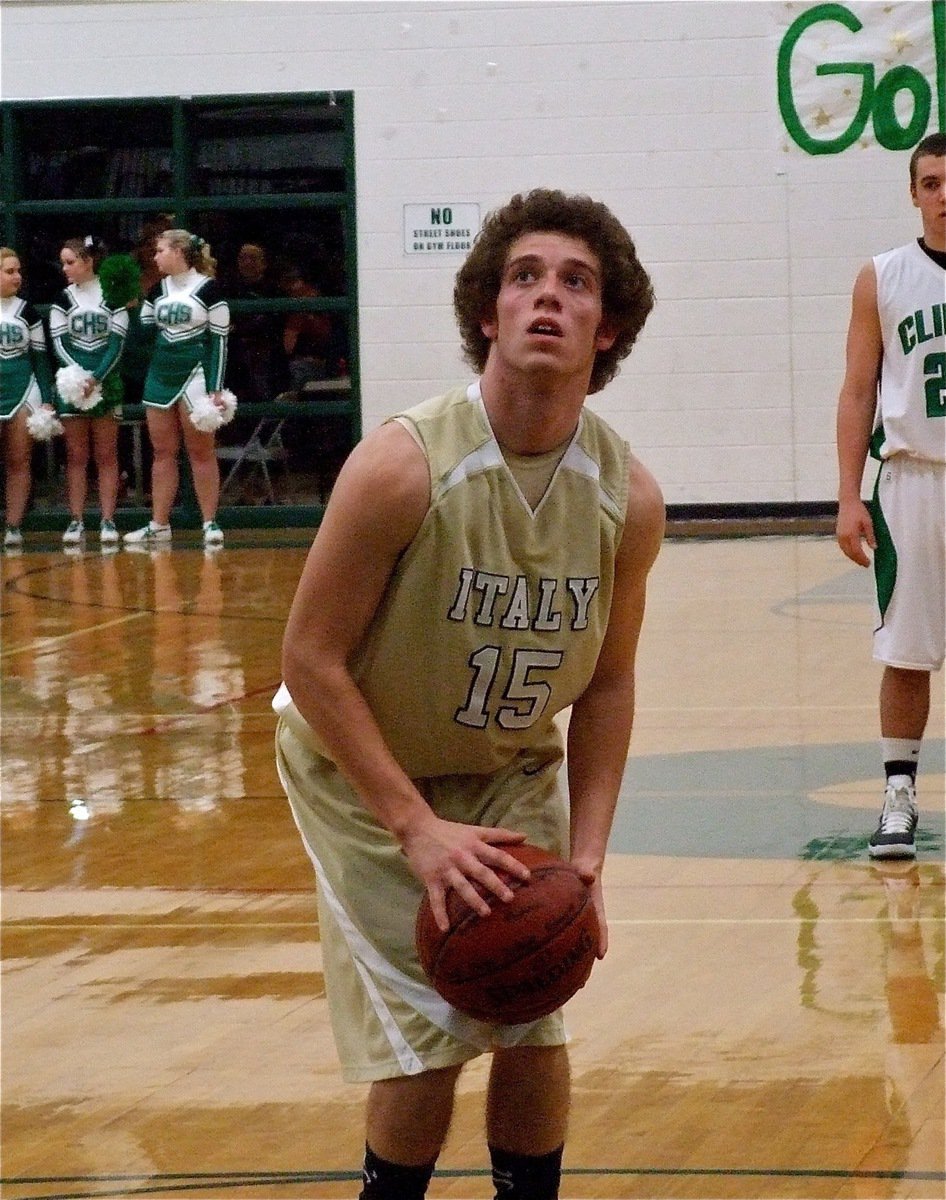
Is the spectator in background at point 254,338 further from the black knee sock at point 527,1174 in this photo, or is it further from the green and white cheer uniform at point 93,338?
the black knee sock at point 527,1174

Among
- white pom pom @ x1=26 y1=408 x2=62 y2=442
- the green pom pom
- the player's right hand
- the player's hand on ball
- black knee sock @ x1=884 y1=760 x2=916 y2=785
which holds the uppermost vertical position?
the green pom pom

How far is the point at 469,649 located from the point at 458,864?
0.30 m

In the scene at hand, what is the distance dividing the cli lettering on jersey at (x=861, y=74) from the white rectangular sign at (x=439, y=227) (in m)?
2.29

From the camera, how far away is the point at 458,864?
2.53m

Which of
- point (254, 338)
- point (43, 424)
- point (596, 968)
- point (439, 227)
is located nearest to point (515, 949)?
point (596, 968)

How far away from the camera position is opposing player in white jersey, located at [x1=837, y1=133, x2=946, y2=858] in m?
5.08

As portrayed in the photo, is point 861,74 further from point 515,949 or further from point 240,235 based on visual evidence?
point 515,949

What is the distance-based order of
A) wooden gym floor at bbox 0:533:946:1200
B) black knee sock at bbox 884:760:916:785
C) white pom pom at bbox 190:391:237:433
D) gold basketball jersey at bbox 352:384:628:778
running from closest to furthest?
gold basketball jersey at bbox 352:384:628:778 < wooden gym floor at bbox 0:533:946:1200 < black knee sock at bbox 884:760:916:785 < white pom pom at bbox 190:391:237:433

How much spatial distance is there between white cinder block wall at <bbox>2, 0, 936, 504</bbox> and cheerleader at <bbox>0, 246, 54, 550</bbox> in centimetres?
207

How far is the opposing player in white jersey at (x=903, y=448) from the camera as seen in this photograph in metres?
5.08

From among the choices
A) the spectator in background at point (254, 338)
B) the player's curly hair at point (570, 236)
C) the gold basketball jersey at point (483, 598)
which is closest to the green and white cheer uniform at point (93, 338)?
the spectator in background at point (254, 338)

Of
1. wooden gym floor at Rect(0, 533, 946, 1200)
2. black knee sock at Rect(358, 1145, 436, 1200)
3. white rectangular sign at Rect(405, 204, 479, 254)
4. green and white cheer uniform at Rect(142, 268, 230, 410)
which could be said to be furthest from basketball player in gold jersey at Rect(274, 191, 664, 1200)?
white rectangular sign at Rect(405, 204, 479, 254)

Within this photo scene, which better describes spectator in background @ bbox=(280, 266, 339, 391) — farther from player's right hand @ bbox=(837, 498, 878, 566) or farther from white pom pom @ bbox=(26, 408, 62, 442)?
player's right hand @ bbox=(837, 498, 878, 566)

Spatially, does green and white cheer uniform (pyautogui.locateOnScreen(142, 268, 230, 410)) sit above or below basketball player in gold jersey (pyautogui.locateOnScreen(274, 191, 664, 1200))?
above
